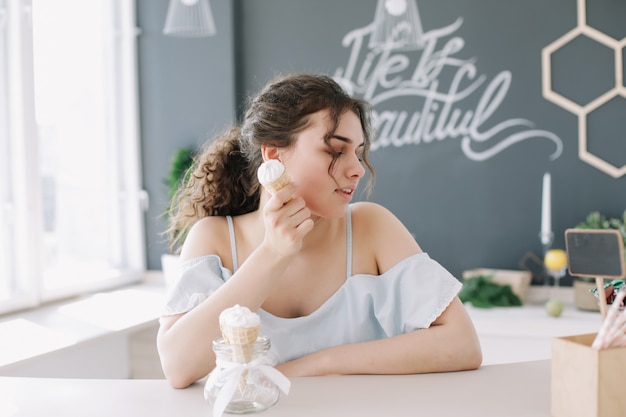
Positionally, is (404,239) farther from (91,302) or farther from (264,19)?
(264,19)

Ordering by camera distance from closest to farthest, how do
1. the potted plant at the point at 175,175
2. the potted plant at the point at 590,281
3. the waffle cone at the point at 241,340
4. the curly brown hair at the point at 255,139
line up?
the waffle cone at the point at 241,340, the curly brown hair at the point at 255,139, the potted plant at the point at 590,281, the potted plant at the point at 175,175

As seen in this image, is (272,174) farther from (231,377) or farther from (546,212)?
(546,212)

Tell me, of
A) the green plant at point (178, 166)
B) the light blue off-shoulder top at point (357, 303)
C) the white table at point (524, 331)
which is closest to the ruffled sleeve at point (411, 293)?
the light blue off-shoulder top at point (357, 303)

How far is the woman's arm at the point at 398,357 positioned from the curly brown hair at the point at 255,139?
43cm

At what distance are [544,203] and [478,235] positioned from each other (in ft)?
1.25

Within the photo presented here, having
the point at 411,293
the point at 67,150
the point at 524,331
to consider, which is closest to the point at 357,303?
the point at 411,293

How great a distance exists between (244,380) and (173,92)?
291 cm

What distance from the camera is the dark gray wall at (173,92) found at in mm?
3715

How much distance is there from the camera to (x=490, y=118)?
11.0 feet

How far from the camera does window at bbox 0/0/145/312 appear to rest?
299 cm

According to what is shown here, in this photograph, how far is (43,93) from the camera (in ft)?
10.8

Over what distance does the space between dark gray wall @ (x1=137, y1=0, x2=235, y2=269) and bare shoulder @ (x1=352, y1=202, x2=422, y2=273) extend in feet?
6.64

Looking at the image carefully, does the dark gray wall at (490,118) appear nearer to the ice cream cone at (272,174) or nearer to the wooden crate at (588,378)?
the ice cream cone at (272,174)

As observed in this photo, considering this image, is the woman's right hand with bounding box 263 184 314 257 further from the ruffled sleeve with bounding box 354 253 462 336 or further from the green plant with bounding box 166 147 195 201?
the green plant with bounding box 166 147 195 201
